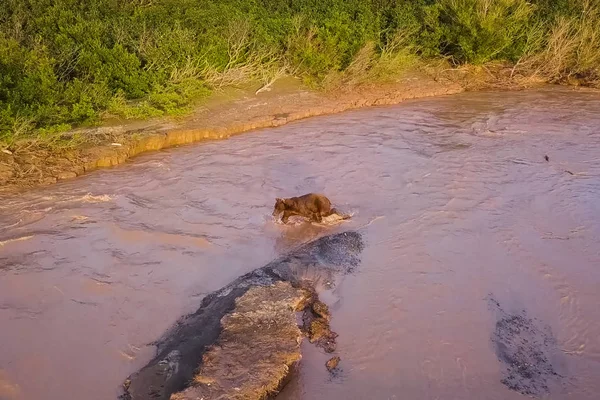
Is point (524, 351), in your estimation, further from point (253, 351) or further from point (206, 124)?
point (206, 124)

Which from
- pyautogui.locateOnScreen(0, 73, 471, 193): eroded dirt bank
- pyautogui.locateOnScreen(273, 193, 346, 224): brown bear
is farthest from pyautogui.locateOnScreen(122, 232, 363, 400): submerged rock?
pyautogui.locateOnScreen(0, 73, 471, 193): eroded dirt bank

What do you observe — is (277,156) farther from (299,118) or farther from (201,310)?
(201,310)

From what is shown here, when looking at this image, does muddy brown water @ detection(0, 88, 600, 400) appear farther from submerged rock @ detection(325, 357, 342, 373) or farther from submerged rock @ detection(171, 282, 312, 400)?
submerged rock @ detection(171, 282, 312, 400)

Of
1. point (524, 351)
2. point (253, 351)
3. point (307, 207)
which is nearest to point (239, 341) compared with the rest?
point (253, 351)

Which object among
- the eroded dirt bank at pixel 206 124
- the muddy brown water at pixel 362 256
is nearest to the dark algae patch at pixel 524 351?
the muddy brown water at pixel 362 256

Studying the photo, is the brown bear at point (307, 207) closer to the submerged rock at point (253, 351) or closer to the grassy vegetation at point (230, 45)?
the submerged rock at point (253, 351)

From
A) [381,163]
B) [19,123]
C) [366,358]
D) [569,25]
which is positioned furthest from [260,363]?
[569,25]
